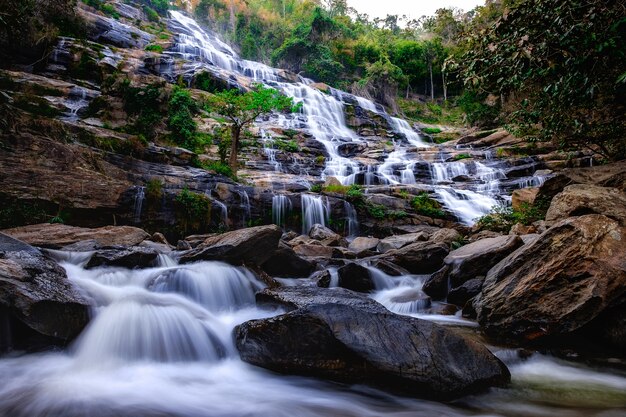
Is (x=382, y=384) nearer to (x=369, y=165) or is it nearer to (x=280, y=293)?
(x=280, y=293)

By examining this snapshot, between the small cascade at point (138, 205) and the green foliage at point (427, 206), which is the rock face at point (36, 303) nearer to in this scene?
the small cascade at point (138, 205)

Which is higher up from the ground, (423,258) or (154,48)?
(154,48)

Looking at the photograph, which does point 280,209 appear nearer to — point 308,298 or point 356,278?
point 356,278

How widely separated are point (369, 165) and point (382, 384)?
720 inches

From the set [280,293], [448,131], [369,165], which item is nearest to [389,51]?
[448,131]

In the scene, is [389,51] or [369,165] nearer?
[369,165]

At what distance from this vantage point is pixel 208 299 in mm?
6031

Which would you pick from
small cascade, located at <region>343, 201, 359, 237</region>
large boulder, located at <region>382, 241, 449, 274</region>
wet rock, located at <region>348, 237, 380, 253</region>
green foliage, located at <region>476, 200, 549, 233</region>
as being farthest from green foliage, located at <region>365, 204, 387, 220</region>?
large boulder, located at <region>382, 241, 449, 274</region>

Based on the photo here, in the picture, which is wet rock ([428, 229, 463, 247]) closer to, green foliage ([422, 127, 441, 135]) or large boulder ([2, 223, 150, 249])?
large boulder ([2, 223, 150, 249])

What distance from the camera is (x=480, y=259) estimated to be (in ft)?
20.5

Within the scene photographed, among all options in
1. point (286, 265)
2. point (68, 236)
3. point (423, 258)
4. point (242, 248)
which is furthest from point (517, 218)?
point (68, 236)

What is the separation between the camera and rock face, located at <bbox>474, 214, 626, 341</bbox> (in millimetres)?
4121

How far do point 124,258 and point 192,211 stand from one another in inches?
207

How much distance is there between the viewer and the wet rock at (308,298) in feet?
14.6
